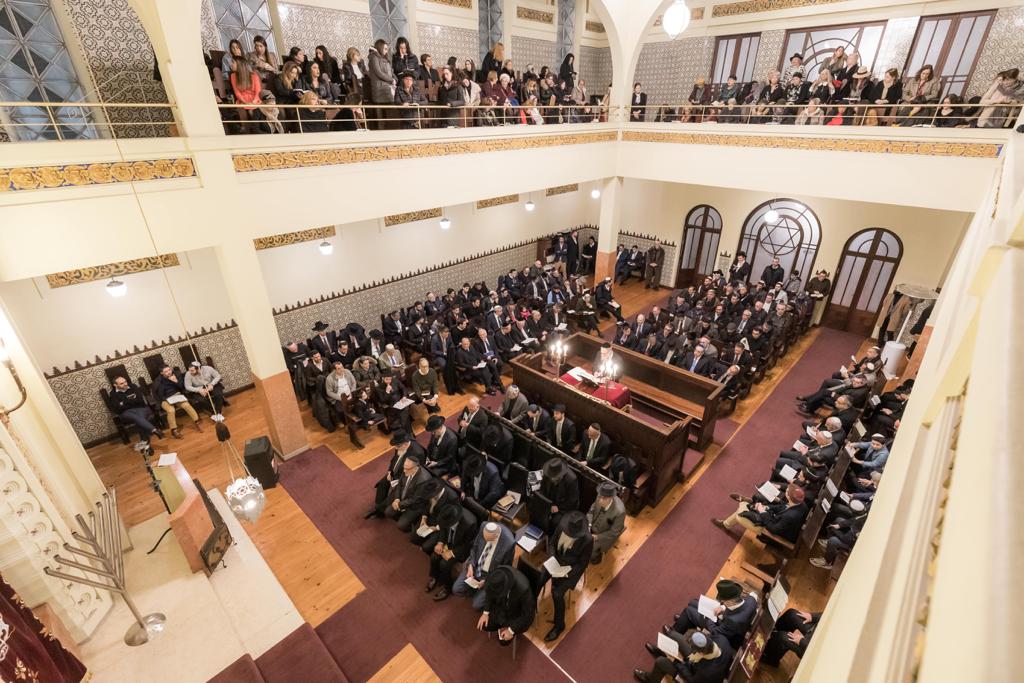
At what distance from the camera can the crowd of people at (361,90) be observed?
271 inches

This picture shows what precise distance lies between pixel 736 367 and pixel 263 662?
773cm

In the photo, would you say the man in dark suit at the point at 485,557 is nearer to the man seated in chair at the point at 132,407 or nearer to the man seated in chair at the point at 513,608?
the man seated in chair at the point at 513,608

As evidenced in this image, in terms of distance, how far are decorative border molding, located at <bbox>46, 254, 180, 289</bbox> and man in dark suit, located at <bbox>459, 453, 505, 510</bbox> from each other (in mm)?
5583

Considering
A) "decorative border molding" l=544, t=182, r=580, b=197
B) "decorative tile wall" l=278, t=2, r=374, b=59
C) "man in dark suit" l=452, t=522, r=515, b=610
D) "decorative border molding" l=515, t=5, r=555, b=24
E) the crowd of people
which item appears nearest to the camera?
"man in dark suit" l=452, t=522, r=515, b=610

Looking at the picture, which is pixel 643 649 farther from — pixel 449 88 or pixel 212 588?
pixel 449 88

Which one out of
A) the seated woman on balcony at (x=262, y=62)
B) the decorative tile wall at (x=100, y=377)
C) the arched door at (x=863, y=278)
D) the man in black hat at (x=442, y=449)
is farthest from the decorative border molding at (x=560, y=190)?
the man in black hat at (x=442, y=449)

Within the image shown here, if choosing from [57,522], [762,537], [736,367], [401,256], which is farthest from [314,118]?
[762,537]

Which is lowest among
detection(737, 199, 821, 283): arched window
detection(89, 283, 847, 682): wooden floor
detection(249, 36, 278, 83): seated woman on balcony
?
detection(89, 283, 847, 682): wooden floor

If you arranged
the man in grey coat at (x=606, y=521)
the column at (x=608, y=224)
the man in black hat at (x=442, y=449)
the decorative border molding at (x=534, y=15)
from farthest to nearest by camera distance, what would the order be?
1. the decorative border molding at (x=534, y=15)
2. the column at (x=608, y=224)
3. the man in black hat at (x=442, y=449)
4. the man in grey coat at (x=606, y=521)

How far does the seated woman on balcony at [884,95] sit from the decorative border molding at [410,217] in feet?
28.6

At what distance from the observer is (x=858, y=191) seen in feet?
29.8

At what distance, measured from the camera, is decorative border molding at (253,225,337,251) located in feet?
31.4

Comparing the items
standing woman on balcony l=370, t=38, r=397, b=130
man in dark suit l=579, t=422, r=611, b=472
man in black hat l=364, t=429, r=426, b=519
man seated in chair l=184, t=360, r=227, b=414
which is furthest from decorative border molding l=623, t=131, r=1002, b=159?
man seated in chair l=184, t=360, r=227, b=414

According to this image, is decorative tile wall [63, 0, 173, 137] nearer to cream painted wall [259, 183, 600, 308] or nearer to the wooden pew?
cream painted wall [259, 183, 600, 308]
